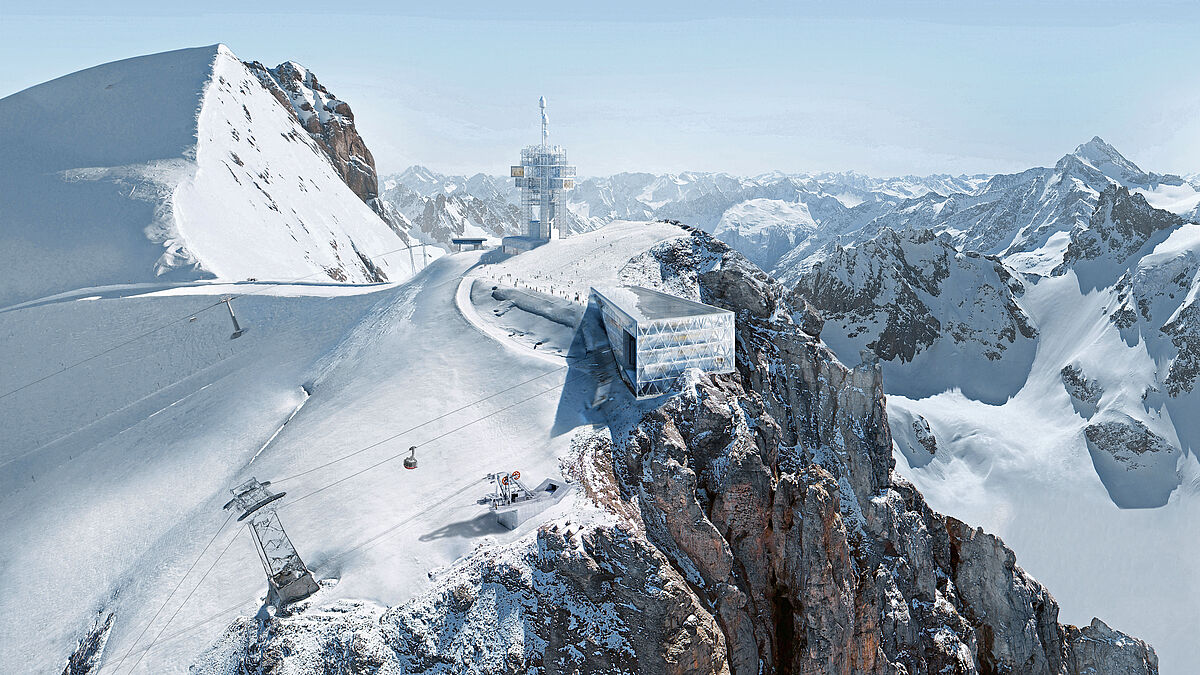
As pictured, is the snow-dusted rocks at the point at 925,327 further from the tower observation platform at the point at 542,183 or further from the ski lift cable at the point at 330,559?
the ski lift cable at the point at 330,559

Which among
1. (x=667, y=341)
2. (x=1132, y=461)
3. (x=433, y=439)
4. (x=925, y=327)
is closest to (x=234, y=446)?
(x=433, y=439)

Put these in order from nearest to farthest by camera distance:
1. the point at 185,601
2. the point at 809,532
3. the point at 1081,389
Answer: the point at 185,601 → the point at 809,532 → the point at 1081,389

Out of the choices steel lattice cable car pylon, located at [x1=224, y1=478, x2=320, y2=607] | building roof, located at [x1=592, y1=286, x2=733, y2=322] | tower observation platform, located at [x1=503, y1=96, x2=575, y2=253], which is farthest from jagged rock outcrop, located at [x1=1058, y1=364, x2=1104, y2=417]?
steel lattice cable car pylon, located at [x1=224, y1=478, x2=320, y2=607]

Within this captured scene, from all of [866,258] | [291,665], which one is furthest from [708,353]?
[866,258]

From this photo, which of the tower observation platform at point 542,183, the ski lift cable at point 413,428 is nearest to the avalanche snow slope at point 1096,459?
the tower observation platform at point 542,183

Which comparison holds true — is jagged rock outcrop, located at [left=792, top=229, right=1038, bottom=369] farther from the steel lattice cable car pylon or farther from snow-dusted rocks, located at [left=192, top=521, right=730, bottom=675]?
the steel lattice cable car pylon

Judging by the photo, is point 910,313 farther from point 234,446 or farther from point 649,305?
point 234,446
